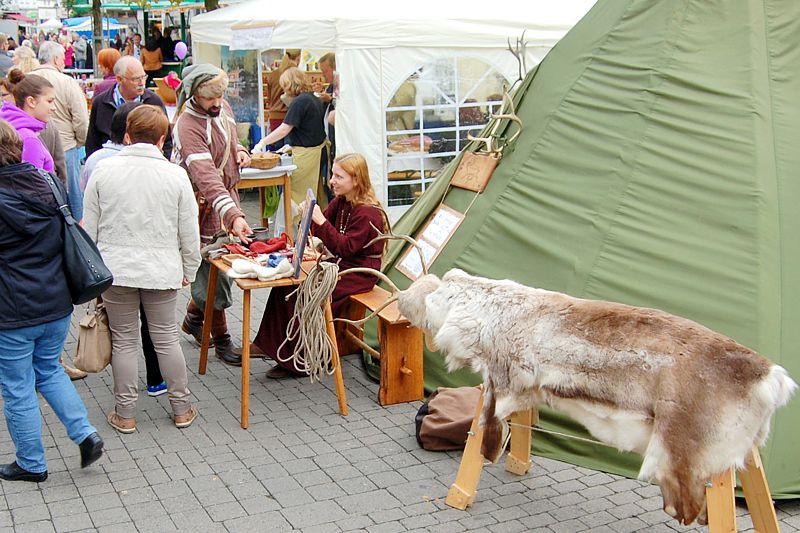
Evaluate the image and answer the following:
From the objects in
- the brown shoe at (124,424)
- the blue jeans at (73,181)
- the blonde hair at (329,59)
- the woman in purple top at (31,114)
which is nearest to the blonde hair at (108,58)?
the blue jeans at (73,181)

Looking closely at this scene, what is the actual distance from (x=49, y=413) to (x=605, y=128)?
3.66m

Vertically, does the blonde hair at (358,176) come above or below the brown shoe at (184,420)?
above

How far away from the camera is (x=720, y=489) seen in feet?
11.6

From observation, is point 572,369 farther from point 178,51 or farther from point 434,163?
point 178,51

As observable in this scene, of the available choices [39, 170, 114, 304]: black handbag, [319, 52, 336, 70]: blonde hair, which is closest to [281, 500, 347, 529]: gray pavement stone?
[39, 170, 114, 304]: black handbag

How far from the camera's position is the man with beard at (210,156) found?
19.1ft

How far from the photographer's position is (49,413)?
5492 millimetres

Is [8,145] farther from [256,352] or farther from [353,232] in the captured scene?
[256,352]

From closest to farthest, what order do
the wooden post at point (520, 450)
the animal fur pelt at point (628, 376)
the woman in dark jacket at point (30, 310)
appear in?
the animal fur pelt at point (628, 376) < the woman in dark jacket at point (30, 310) < the wooden post at point (520, 450)

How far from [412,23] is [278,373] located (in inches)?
182

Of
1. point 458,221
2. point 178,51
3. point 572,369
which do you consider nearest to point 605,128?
point 458,221

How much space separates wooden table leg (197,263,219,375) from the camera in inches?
238

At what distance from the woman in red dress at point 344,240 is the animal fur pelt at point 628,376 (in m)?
1.64

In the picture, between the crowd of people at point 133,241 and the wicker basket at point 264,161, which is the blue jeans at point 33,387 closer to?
the crowd of people at point 133,241
